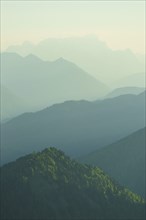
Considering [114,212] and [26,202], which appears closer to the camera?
[26,202]

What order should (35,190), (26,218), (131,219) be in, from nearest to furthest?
(26,218) < (35,190) < (131,219)

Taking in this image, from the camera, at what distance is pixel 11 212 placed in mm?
169250

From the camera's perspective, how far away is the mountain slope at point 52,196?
6772 inches

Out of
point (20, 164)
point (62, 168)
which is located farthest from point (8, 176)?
point (62, 168)

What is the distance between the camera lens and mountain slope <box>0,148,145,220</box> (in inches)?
6772

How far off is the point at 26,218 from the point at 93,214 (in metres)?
26.3

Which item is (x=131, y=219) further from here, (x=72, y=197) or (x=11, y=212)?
(x=11, y=212)

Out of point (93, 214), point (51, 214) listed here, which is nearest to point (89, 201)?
point (93, 214)

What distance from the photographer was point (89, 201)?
188125 millimetres

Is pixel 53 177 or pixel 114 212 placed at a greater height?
pixel 53 177

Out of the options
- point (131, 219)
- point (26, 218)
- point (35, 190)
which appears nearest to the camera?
point (26, 218)

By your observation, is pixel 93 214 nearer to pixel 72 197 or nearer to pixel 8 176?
pixel 72 197

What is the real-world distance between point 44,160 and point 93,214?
29.6 metres

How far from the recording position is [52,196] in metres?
179
